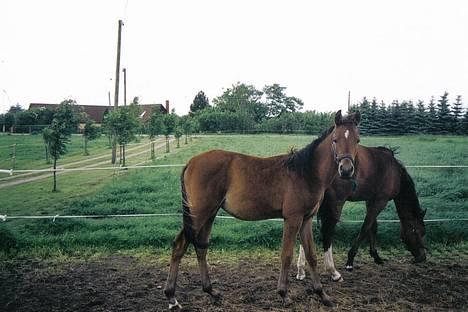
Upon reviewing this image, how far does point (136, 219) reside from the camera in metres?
7.36

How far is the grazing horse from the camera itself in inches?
211

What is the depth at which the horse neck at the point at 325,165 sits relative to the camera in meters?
4.25

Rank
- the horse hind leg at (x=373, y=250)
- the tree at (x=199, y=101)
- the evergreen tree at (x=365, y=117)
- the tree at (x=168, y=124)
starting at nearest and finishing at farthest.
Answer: the horse hind leg at (x=373, y=250) → the evergreen tree at (x=365, y=117) → the tree at (x=168, y=124) → the tree at (x=199, y=101)

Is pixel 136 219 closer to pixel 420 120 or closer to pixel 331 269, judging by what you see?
pixel 331 269

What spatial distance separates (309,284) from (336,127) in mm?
2203

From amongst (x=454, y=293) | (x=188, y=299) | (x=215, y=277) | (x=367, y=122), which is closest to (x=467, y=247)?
(x=454, y=293)

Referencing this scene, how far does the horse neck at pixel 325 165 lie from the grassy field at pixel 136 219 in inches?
101

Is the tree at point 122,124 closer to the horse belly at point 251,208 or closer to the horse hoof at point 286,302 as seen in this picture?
the horse belly at point 251,208

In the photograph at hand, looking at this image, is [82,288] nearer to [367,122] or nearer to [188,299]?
[188,299]

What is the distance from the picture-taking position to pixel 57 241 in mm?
6395

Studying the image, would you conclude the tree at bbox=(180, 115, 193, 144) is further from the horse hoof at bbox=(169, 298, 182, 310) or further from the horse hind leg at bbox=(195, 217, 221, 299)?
the horse hoof at bbox=(169, 298, 182, 310)

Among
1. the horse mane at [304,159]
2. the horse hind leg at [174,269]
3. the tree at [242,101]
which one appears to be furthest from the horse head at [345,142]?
the tree at [242,101]

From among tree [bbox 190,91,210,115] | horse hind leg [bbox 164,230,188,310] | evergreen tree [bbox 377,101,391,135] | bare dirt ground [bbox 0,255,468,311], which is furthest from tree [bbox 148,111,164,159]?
tree [bbox 190,91,210,115]

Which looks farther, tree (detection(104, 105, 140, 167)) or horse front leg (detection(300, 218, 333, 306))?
tree (detection(104, 105, 140, 167))
